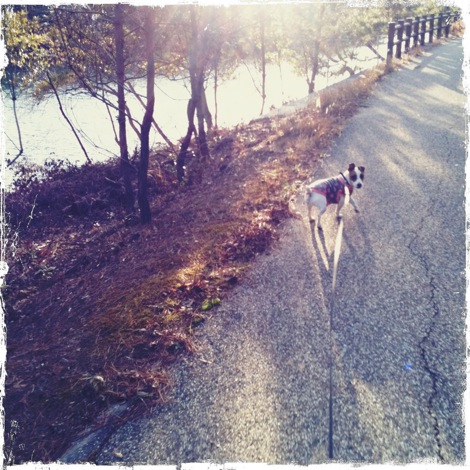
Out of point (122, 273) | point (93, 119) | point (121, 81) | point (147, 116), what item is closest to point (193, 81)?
point (121, 81)

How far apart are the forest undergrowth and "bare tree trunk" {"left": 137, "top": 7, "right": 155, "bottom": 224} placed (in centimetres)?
43

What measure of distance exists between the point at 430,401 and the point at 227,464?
153cm

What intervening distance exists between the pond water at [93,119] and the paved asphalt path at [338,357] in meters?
6.70

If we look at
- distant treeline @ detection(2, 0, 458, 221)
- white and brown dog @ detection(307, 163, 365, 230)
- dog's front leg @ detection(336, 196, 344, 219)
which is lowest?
dog's front leg @ detection(336, 196, 344, 219)

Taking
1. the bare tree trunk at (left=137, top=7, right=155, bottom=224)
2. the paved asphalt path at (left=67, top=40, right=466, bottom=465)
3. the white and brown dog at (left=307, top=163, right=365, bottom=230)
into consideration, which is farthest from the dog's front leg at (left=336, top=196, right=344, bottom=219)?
the bare tree trunk at (left=137, top=7, right=155, bottom=224)

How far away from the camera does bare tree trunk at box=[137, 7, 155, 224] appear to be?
6.08 m

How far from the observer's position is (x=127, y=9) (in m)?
7.69

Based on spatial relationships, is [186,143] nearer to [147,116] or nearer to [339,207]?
[147,116]

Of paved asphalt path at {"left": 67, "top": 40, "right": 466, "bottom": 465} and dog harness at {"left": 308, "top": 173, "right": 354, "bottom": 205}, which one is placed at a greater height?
dog harness at {"left": 308, "top": 173, "right": 354, "bottom": 205}

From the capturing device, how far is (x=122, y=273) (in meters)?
4.80

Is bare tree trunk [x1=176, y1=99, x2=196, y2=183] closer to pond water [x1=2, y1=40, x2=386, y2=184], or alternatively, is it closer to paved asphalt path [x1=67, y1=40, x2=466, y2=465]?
pond water [x1=2, y1=40, x2=386, y2=184]

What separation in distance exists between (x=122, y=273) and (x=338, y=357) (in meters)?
2.95

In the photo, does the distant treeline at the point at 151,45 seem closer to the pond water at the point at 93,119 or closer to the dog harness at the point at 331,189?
the pond water at the point at 93,119

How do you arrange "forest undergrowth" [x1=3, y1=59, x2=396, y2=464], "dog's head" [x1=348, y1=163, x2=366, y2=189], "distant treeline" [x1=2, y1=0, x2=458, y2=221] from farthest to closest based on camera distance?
1. "distant treeline" [x1=2, y1=0, x2=458, y2=221]
2. "dog's head" [x1=348, y1=163, x2=366, y2=189]
3. "forest undergrowth" [x1=3, y1=59, x2=396, y2=464]
